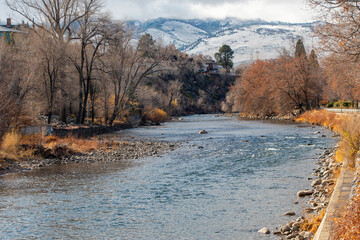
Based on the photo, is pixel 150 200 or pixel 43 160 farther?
pixel 43 160

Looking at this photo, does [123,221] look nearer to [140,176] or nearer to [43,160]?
[140,176]

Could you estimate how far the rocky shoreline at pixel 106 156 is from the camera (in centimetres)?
1887

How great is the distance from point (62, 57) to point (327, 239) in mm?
34149

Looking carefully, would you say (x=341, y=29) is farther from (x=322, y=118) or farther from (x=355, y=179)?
(x=322, y=118)

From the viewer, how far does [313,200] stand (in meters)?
11.8

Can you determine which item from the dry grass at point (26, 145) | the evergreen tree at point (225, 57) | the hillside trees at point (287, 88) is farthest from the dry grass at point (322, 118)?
the evergreen tree at point (225, 57)

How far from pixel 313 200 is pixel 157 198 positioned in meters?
5.12

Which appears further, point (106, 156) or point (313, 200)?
point (106, 156)

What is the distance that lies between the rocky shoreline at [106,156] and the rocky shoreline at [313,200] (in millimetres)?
10975

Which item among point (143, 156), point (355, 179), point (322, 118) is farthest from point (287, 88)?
point (355, 179)

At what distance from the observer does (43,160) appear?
67.6 feet

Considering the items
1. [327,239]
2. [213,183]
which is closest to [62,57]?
[213,183]

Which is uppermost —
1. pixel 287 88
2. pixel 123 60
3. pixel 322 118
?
pixel 123 60

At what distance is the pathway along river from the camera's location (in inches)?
392
